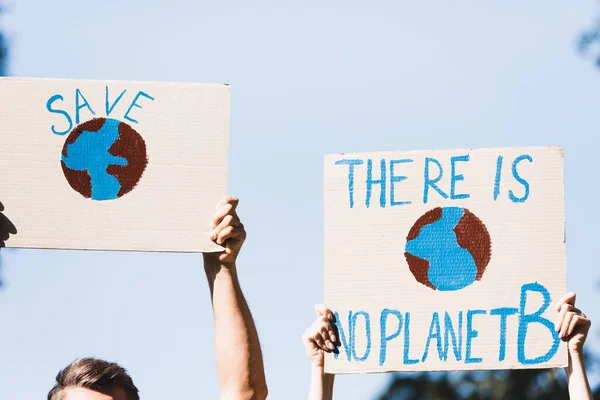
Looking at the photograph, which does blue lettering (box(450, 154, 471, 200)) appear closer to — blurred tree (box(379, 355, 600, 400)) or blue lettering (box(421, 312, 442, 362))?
blue lettering (box(421, 312, 442, 362))

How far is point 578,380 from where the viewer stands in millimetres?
3561

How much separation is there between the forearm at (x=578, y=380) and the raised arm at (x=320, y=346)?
2.36 feet

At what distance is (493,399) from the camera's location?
61.1 ft

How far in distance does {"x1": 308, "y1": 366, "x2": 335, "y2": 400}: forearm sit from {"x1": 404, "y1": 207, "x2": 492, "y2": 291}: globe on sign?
42 cm

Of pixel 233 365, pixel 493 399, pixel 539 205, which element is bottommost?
pixel 493 399

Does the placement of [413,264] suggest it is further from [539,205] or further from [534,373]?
[534,373]

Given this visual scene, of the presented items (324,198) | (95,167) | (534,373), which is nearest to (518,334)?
(324,198)

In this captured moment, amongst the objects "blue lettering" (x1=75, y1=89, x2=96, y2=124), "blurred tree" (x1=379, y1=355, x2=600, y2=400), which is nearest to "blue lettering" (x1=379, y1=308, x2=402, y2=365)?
"blue lettering" (x1=75, y1=89, x2=96, y2=124)

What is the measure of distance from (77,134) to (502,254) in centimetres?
139

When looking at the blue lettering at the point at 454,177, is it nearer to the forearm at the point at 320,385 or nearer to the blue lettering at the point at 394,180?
the blue lettering at the point at 394,180

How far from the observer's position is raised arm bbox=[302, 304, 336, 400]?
146 inches

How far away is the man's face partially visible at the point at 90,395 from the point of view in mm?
3646

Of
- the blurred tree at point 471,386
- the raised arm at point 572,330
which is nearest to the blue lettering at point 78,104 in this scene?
the raised arm at point 572,330

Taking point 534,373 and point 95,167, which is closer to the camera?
point 95,167
